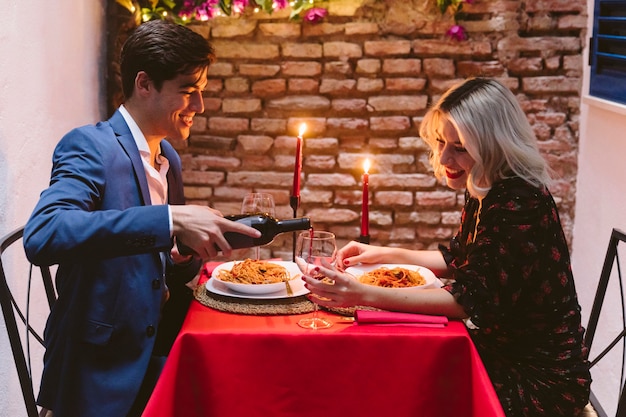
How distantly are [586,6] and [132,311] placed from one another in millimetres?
2746

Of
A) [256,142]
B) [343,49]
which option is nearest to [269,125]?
[256,142]

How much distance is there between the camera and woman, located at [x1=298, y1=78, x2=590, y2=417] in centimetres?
177

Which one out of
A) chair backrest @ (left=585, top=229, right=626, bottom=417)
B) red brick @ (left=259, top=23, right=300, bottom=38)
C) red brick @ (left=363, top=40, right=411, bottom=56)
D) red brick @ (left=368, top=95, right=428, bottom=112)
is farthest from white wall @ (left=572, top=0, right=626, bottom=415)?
red brick @ (left=259, top=23, right=300, bottom=38)

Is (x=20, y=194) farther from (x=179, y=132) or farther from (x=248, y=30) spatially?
(x=248, y=30)

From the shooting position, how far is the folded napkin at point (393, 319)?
67.5 inches

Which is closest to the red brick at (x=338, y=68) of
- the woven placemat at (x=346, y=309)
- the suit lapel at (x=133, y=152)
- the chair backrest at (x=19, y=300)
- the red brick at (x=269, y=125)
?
the red brick at (x=269, y=125)

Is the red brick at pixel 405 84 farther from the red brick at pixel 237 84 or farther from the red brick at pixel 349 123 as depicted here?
the red brick at pixel 237 84

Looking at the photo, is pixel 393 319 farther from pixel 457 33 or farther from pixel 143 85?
pixel 457 33

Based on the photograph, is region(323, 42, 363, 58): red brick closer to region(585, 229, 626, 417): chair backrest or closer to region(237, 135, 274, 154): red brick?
region(237, 135, 274, 154): red brick

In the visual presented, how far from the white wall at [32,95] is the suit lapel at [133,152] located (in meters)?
0.66

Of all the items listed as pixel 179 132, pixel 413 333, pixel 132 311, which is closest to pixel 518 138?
pixel 413 333

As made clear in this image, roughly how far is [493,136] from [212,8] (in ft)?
6.41

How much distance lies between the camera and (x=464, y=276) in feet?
5.86

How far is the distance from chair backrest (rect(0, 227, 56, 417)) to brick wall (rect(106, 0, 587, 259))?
124cm
